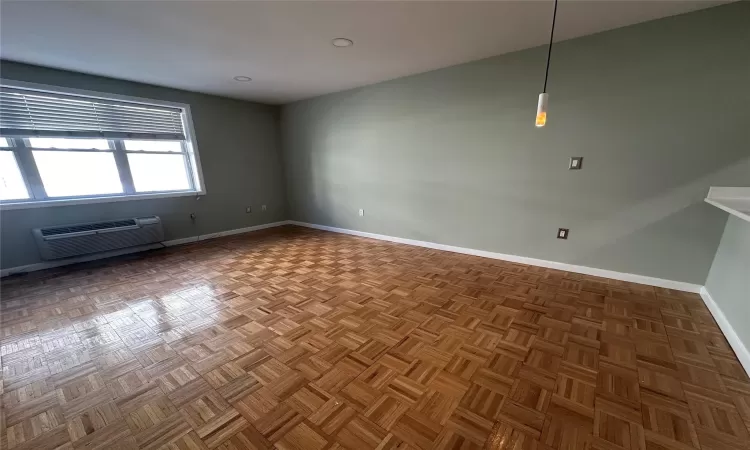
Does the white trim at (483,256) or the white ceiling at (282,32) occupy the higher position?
the white ceiling at (282,32)

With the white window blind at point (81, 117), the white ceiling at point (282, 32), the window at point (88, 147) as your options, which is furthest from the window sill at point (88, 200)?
the white ceiling at point (282, 32)

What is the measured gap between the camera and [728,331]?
180cm

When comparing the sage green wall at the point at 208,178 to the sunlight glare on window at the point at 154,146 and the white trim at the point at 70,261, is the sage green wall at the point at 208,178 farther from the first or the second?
the sunlight glare on window at the point at 154,146

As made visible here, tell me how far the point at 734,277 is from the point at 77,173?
21.9 ft

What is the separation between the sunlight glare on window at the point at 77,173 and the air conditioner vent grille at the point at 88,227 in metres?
0.42

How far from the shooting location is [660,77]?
89.4 inches

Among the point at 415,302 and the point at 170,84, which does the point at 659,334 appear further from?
the point at 170,84

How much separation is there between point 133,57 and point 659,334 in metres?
5.29

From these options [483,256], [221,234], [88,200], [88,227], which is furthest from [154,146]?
[483,256]

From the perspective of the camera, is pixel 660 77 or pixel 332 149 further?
pixel 332 149

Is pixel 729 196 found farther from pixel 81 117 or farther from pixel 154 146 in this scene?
pixel 81 117

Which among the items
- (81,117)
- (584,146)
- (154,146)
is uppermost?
(81,117)

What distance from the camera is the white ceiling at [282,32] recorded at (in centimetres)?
195

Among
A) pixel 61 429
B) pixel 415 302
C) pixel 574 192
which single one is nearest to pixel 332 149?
pixel 415 302
